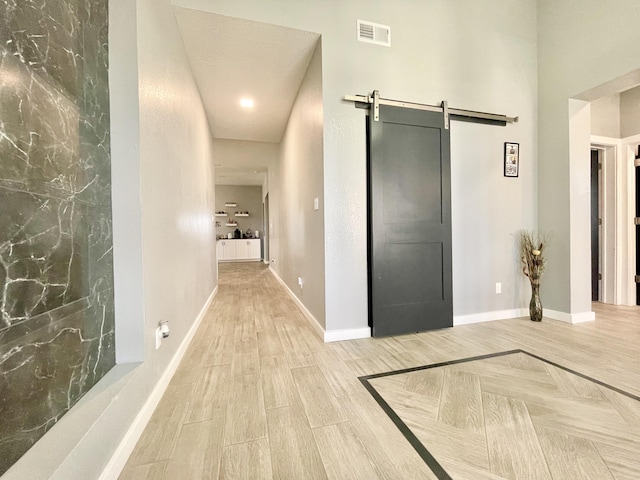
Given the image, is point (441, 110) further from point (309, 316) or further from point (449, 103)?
Answer: point (309, 316)

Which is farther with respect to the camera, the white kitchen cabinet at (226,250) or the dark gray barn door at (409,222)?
the white kitchen cabinet at (226,250)

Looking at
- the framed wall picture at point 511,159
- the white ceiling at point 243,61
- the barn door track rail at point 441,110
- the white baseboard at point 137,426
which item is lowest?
the white baseboard at point 137,426

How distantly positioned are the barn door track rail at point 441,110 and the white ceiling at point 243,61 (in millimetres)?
694


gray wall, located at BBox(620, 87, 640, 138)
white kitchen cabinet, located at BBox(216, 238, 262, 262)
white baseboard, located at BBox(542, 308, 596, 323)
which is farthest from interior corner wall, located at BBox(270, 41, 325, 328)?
white kitchen cabinet, located at BBox(216, 238, 262, 262)

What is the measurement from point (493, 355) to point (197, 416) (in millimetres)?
2056

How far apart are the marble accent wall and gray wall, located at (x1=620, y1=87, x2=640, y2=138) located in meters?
5.38

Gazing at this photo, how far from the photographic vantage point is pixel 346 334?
2.25 m

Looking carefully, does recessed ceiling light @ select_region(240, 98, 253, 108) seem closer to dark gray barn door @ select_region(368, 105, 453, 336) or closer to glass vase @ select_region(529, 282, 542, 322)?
dark gray barn door @ select_region(368, 105, 453, 336)

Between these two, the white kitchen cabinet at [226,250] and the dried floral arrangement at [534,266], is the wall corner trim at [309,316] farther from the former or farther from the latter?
the white kitchen cabinet at [226,250]

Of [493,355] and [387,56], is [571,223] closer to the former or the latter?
[493,355]

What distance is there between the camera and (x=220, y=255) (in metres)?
8.64

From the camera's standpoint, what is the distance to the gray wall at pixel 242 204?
9.30m

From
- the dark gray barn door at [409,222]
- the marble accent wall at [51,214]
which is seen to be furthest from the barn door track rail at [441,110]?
the marble accent wall at [51,214]

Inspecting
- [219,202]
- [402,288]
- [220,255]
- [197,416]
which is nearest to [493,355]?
[402,288]
